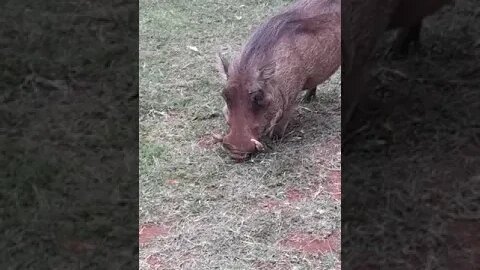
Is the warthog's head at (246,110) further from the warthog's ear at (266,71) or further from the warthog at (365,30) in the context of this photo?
the warthog at (365,30)

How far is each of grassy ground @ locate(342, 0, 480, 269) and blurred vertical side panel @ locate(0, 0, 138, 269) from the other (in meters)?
0.43

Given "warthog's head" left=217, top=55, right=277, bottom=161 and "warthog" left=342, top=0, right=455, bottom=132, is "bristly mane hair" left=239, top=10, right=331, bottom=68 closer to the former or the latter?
"warthog's head" left=217, top=55, right=277, bottom=161

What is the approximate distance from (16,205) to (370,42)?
4.26 feet

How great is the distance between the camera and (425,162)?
1.26 meters

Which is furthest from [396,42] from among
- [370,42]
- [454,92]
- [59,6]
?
[59,6]

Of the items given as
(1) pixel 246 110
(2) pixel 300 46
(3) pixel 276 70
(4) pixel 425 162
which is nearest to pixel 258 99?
(1) pixel 246 110

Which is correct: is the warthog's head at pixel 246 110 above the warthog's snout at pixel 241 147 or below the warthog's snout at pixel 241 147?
above

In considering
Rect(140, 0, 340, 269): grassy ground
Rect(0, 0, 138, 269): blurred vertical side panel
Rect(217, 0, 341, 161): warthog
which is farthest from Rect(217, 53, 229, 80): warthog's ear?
Result: Rect(0, 0, 138, 269): blurred vertical side panel

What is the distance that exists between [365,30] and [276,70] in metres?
2.16

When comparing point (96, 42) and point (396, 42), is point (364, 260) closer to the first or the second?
point (396, 42)

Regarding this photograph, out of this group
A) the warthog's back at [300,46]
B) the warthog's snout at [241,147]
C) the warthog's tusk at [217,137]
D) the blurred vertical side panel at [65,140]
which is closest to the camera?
the blurred vertical side panel at [65,140]

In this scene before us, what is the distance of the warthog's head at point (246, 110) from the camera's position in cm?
303

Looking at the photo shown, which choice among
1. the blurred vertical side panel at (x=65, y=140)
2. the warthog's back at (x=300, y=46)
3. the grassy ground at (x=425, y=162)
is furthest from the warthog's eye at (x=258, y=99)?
the grassy ground at (x=425, y=162)

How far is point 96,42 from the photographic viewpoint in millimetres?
2002
